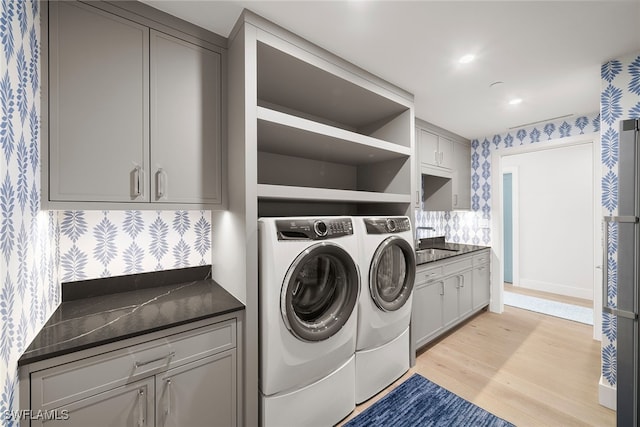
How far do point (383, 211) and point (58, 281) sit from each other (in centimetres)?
236

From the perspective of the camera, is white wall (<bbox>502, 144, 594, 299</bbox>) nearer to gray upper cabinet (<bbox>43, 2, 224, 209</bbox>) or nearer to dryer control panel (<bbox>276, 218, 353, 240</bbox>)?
dryer control panel (<bbox>276, 218, 353, 240</bbox>)

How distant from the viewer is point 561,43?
169 centimetres

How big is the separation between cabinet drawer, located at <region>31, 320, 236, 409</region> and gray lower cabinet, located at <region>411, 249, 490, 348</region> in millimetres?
1753

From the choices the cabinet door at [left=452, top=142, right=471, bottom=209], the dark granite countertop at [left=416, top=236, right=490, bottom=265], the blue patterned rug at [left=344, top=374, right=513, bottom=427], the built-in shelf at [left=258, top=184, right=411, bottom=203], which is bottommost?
the blue patterned rug at [left=344, top=374, right=513, bottom=427]

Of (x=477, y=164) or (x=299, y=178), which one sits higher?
(x=477, y=164)

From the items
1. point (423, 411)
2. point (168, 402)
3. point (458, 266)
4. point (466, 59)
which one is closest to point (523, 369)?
point (458, 266)

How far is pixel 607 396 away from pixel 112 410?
3.06 meters

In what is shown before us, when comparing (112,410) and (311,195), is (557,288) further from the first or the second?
Result: (112,410)

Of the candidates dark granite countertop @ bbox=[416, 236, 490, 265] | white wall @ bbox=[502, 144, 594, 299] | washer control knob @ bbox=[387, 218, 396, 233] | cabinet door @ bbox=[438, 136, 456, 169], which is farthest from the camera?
white wall @ bbox=[502, 144, 594, 299]

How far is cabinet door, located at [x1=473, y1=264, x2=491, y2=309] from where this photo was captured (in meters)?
3.33

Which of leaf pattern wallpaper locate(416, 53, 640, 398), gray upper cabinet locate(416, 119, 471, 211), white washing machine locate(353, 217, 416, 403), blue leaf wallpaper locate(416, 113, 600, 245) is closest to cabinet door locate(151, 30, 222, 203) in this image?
white washing machine locate(353, 217, 416, 403)

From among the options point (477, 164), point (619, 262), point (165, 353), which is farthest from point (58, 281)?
point (477, 164)

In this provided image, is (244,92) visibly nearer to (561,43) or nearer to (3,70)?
(3,70)

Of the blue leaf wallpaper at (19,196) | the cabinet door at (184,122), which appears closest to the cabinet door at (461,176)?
the cabinet door at (184,122)
